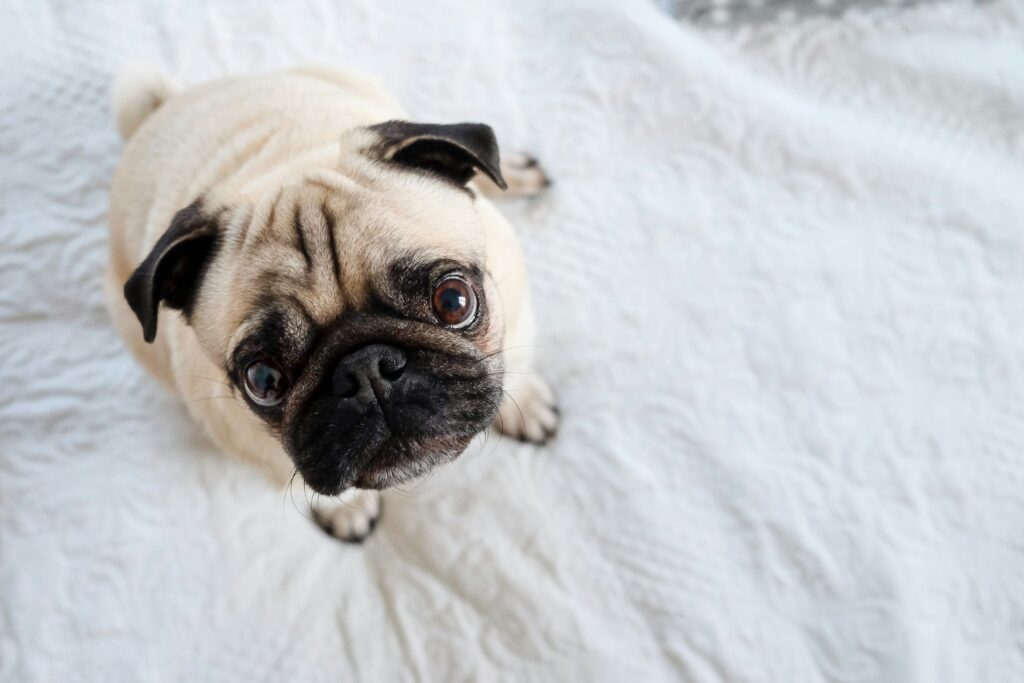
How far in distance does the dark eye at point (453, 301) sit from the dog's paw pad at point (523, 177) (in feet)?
4.47

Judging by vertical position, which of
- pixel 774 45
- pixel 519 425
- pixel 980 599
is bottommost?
pixel 519 425

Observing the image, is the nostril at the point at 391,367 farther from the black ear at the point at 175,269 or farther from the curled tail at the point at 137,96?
the curled tail at the point at 137,96

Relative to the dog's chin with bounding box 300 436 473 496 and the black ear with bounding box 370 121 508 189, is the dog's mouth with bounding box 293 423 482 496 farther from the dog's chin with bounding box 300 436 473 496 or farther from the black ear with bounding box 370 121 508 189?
the black ear with bounding box 370 121 508 189

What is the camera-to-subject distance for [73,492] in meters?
2.79

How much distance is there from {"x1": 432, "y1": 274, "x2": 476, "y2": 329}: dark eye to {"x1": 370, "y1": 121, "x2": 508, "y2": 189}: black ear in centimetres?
31

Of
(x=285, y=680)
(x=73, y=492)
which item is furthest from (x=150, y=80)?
(x=285, y=680)

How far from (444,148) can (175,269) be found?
798 mm

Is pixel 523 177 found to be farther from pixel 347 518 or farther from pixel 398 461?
pixel 398 461

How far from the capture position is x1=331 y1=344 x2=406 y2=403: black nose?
1780 millimetres

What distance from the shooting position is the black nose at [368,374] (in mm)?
1780

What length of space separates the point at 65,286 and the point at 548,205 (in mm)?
2039

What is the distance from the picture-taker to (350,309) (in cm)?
189

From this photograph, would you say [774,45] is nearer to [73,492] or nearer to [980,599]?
[980,599]

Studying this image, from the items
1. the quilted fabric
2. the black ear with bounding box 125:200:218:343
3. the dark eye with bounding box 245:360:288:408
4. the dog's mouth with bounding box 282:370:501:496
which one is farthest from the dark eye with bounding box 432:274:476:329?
the quilted fabric
